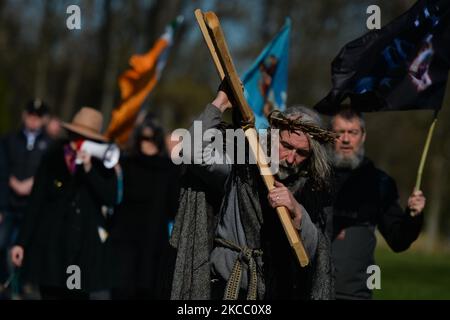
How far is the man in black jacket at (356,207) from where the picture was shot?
686 centimetres

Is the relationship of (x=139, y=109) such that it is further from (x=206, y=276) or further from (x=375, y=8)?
(x=206, y=276)

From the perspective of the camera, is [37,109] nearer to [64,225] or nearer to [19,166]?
[19,166]

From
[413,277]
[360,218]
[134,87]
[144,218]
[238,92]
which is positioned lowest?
[360,218]

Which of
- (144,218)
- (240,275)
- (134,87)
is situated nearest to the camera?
(240,275)

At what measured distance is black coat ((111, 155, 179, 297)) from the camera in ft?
29.0

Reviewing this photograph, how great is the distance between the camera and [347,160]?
22.7ft

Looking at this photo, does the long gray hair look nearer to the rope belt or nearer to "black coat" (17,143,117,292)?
the rope belt

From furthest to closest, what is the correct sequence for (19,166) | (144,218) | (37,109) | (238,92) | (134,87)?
(134,87) < (37,109) < (19,166) < (144,218) < (238,92)

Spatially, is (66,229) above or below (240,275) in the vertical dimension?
above

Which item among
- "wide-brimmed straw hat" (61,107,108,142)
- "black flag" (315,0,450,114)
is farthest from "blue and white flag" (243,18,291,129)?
"black flag" (315,0,450,114)

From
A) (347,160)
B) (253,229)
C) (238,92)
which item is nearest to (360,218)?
(347,160)

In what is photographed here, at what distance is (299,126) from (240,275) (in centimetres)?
81

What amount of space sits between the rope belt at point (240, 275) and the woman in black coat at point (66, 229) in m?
2.89

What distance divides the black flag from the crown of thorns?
1.32m
